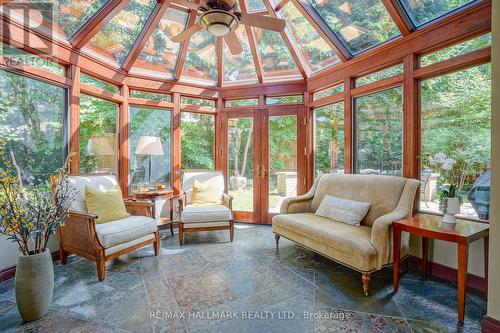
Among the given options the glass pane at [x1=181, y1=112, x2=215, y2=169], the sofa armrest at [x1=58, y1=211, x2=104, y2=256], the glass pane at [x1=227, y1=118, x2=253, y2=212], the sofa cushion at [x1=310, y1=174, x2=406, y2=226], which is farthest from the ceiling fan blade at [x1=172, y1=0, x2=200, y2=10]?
the sofa cushion at [x1=310, y1=174, x2=406, y2=226]

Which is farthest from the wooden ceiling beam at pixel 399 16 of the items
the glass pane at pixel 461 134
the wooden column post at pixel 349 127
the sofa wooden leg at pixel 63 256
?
the sofa wooden leg at pixel 63 256

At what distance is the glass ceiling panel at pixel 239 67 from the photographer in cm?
448

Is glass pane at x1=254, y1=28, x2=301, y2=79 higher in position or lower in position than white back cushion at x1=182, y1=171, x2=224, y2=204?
higher

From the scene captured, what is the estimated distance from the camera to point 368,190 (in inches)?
121

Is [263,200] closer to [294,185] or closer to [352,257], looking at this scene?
[294,185]

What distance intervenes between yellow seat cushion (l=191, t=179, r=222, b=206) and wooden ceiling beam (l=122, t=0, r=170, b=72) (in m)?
2.17

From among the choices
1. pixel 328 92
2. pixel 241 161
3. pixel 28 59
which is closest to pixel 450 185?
pixel 328 92

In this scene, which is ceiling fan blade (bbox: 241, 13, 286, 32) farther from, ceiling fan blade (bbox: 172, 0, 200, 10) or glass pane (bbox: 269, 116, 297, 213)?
glass pane (bbox: 269, 116, 297, 213)

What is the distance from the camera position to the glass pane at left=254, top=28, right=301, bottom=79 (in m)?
4.14

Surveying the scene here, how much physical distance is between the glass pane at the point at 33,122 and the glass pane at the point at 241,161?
267 centimetres

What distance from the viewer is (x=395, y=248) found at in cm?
236

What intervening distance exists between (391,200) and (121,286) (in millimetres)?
2995

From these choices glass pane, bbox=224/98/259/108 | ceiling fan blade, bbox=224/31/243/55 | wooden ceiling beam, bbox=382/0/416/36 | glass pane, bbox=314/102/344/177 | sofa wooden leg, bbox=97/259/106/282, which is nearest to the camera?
sofa wooden leg, bbox=97/259/106/282

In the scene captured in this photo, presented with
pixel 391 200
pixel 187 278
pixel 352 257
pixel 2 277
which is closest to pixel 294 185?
pixel 391 200
